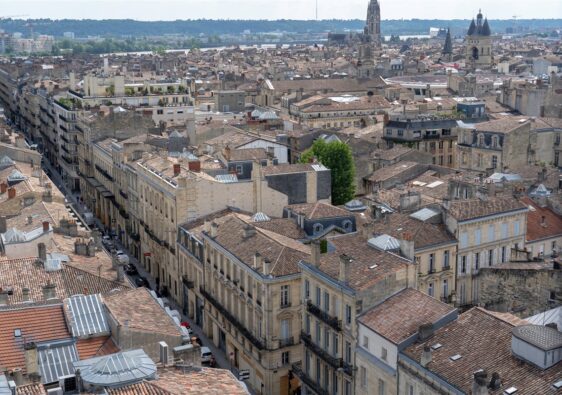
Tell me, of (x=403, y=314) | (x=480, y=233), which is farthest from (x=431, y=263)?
(x=403, y=314)

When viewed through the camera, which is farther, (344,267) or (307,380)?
(307,380)

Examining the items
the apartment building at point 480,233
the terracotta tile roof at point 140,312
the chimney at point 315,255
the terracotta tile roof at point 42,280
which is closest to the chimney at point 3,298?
the terracotta tile roof at point 42,280

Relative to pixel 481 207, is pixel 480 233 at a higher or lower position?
lower

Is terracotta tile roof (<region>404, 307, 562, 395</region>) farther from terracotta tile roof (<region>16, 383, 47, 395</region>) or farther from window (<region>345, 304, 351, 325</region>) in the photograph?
terracotta tile roof (<region>16, 383, 47, 395</region>)

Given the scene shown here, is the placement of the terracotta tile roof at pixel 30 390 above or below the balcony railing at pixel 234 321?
above

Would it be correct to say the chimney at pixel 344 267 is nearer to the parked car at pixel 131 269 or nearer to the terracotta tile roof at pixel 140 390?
the terracotta tile roof at pixel 140 390

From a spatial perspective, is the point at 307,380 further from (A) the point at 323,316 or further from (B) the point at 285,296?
(B) the point at 285,296
